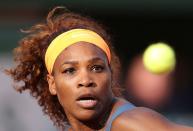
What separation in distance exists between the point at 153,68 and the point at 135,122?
16.7 ft

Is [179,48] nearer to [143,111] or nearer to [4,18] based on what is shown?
[4,18]

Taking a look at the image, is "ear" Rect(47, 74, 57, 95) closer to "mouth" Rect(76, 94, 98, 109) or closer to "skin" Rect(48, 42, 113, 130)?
"skin" Rect(48, 42, 113, 130)

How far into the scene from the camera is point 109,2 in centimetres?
1117

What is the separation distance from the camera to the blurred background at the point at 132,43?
9.73 m

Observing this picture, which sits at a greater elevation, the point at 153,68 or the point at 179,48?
the point at 153,68

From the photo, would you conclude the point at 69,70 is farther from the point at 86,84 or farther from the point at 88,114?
the point at 88,114

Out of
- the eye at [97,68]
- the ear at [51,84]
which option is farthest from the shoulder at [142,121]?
the ear at [51,84]

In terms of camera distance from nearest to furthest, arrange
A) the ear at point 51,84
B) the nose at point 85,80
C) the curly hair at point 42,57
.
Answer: the nose at point 85,80 → the ear at point 51,84 → the curly hair at point 42,57

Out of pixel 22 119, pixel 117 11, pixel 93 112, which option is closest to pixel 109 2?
pixel 117 11

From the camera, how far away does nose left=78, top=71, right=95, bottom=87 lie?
4742 mm

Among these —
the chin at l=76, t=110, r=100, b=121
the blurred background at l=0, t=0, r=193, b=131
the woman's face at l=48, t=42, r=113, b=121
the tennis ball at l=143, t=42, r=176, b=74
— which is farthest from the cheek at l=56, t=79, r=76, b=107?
the blurred background at l=0, t=0, r=193, b=131

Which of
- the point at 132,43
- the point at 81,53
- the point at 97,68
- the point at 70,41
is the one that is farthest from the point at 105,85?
the point at 132,43

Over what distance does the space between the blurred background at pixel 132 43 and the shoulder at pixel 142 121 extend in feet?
16.3

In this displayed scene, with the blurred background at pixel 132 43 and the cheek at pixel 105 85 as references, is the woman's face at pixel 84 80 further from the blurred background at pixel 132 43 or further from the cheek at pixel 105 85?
the blurred background at pixel 132 43
